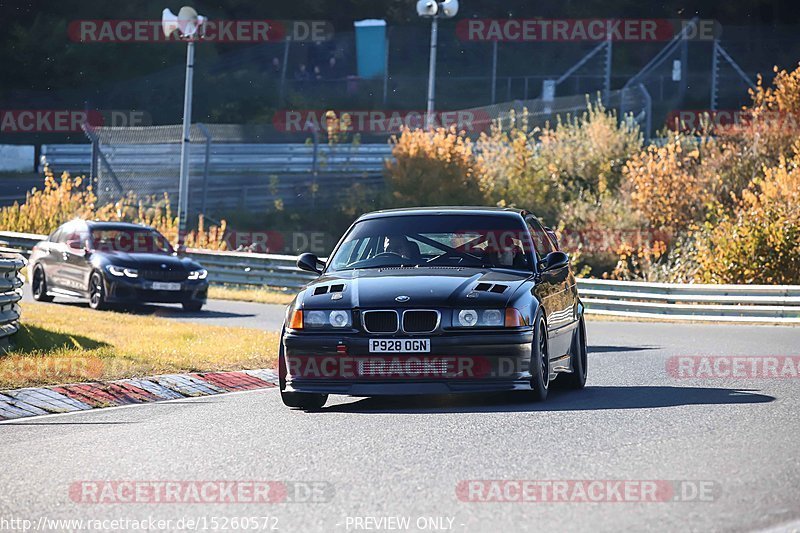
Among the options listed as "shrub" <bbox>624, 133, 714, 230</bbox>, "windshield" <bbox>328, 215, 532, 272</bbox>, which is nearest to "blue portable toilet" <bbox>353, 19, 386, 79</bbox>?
"shrub" <bbox>624, 133, 714, 230</bbox>

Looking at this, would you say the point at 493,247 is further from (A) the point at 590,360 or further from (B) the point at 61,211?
(B) the point at 61,211

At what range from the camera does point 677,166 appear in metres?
40.8

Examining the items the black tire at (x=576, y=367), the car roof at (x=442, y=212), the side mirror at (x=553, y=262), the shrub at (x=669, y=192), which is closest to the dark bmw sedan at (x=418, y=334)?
the side mirror at (x=553, y=262)

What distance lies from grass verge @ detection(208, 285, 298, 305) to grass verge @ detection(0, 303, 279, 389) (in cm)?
933

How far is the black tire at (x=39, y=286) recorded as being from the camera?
2569 centimetres

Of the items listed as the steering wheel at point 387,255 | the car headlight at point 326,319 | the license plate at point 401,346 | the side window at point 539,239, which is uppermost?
the side window at point 539,239

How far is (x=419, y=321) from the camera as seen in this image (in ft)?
35.6

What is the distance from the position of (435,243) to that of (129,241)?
1390cm

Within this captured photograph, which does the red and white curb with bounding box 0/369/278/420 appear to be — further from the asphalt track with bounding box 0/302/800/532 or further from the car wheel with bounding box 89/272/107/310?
the car wheel with bounding box 89/272/107/310

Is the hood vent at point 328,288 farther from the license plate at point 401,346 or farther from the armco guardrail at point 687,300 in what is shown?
the armco guardrail at point 687,300

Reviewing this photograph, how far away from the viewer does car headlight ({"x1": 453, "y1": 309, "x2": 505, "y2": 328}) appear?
10.8 meters

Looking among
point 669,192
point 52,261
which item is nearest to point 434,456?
point 52,261

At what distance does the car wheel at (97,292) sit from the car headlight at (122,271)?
0.73 ft

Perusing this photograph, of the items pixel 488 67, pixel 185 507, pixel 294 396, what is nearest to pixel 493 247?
pixel 294 396
